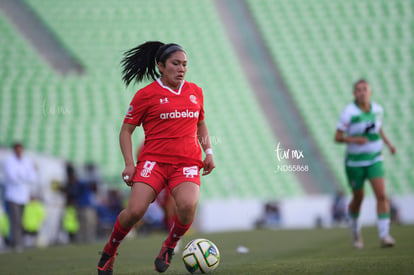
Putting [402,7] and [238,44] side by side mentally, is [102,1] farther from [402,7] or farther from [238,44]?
[402,7]

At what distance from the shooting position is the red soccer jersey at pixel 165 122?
537 centimetres

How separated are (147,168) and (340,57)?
71.7ft

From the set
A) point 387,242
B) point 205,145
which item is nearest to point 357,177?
point 387,242

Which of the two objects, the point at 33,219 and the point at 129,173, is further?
the point at 33,219

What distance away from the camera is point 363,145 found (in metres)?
8.30

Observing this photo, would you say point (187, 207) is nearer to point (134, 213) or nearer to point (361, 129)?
point (134, 213)

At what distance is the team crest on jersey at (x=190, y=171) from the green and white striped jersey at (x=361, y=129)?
137 inches

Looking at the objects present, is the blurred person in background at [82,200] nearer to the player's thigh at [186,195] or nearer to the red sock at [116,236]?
the red sock at [116,236]

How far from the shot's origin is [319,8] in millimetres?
27891

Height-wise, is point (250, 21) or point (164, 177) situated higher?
point (250, 21)

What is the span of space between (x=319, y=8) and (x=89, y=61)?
1028 centimetres

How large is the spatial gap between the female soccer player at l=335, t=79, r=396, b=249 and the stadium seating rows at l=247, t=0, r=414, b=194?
13621 mm

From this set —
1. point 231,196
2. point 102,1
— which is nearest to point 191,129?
point 231,196

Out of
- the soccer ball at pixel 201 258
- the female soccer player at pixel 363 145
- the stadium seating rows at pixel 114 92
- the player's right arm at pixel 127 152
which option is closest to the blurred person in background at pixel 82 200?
the stadium seating rows at pixel 114 92
